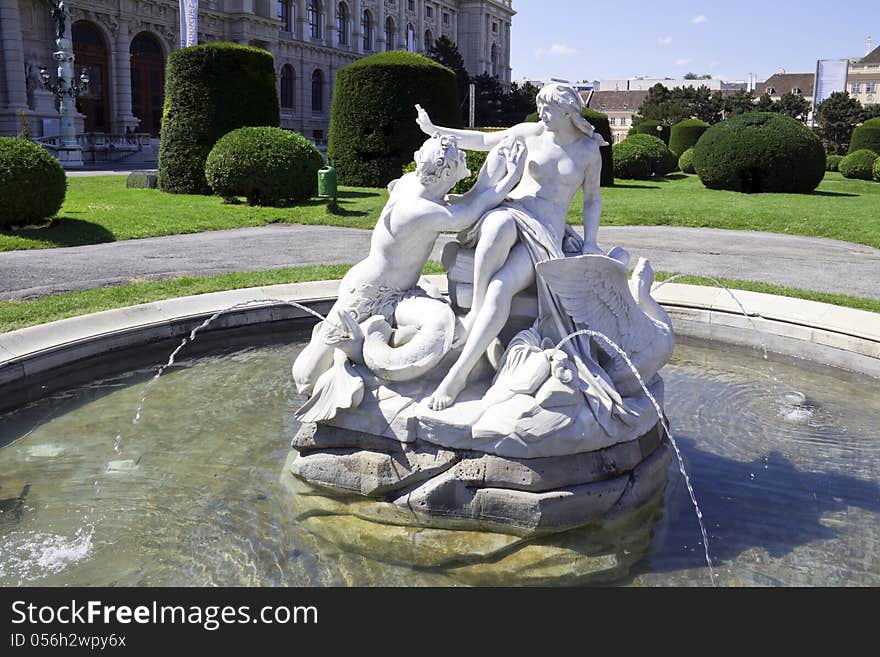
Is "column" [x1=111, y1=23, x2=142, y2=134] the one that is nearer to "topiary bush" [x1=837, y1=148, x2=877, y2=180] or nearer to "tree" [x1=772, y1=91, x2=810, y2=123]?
"topiary bush" [x1=837, y1=148, x2=877, y2=180]

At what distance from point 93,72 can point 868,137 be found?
34.5 metres

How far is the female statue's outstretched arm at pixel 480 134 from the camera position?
476 centimetres

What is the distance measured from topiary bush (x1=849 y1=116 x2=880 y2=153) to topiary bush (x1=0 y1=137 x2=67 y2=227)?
31.7 m

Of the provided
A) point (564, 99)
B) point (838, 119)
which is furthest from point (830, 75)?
point (564, 99)

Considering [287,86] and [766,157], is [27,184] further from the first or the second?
[287,86]

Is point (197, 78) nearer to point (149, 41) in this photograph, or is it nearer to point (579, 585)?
point (579, 585)

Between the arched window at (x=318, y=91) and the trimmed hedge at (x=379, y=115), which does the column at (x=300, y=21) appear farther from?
the trimmed hedge at (x=379, y=115)

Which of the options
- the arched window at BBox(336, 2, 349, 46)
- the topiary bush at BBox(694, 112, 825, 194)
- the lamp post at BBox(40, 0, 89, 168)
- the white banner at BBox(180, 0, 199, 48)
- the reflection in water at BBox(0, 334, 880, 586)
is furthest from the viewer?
the arched window at BBox(336, 2, 349, 46)

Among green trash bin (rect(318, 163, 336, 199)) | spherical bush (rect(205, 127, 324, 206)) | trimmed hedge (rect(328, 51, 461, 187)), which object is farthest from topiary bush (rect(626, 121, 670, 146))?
green trash bin (rect(318, 163, 336, 199))

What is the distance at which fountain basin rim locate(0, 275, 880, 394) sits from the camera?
20.2 feet

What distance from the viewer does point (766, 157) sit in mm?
22266

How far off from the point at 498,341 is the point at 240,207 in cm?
1385

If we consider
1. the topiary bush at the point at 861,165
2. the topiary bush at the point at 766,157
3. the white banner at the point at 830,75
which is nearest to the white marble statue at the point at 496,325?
the topiary bush at the point at 766,157

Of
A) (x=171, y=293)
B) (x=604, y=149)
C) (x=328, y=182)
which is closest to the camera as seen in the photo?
(x=171, y=293)
